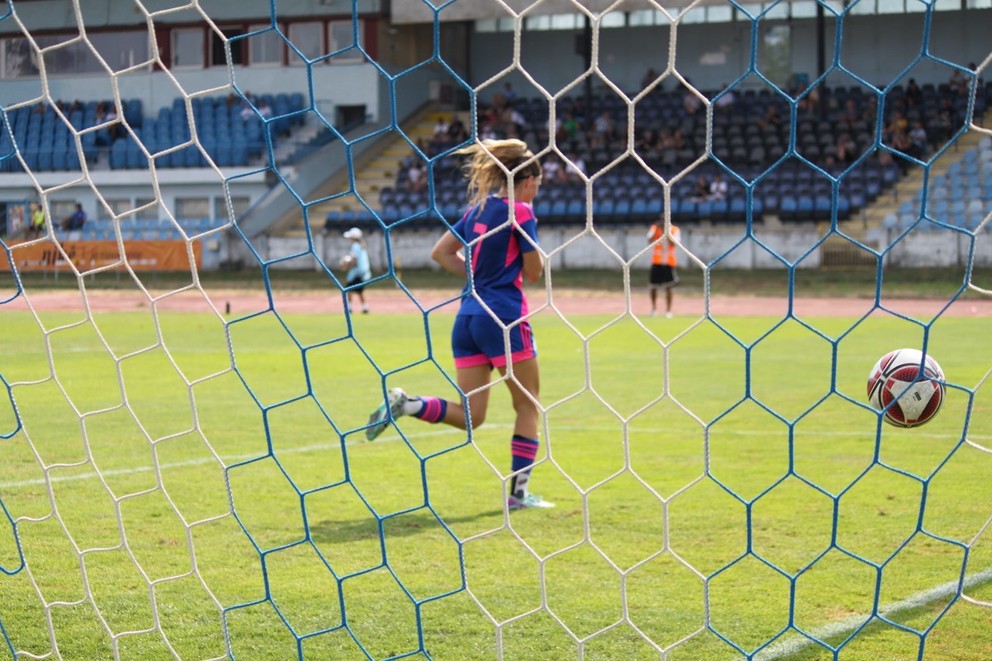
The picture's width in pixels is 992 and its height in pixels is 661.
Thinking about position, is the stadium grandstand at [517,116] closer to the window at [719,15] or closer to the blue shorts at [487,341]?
the window at [719,15]

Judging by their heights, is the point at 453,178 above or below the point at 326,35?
below

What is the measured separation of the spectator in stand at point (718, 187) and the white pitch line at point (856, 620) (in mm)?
26811

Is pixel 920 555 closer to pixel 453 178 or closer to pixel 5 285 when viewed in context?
pixel 5 285

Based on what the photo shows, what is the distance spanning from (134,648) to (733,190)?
2901 cm

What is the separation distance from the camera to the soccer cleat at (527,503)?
6445mm

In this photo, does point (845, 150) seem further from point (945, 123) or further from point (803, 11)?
point (803, 11)

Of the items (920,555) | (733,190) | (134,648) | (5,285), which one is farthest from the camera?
(733,190)

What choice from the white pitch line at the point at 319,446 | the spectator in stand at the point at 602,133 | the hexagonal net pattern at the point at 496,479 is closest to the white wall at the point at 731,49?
the spectator in stand at the point at 602,133

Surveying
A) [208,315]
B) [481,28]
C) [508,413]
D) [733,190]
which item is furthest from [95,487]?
[481,28]

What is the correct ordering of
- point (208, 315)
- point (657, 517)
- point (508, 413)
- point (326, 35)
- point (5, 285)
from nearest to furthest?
point (657, 517) → point (508, 413) → point (208, 315) → point (5, 285) → point (326, 35)

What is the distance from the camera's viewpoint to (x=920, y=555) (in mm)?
5379

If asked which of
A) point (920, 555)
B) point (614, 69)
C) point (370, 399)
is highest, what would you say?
point (614, 69)

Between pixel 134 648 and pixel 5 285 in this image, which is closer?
pixel 134 648

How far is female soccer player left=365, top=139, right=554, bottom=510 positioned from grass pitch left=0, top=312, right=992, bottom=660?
0.34m
